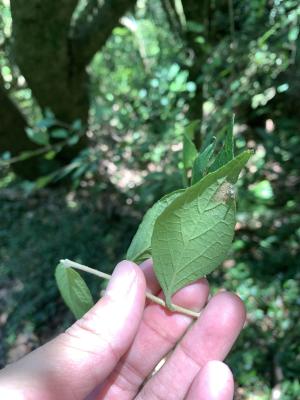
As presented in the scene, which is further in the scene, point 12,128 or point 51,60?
point 12,128

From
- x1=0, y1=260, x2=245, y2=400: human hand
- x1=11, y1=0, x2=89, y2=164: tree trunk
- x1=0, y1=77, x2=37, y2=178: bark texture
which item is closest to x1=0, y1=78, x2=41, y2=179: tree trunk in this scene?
x1=0, y1=77, x2=37, y2=178: bark texture

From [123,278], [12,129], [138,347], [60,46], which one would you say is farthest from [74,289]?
[12,129]

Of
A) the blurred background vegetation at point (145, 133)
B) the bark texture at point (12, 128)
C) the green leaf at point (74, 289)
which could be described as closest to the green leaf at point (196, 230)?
the green leaf at point (74, 289)

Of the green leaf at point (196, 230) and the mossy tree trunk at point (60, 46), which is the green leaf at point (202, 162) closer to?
the green leaf at point (196, 230)

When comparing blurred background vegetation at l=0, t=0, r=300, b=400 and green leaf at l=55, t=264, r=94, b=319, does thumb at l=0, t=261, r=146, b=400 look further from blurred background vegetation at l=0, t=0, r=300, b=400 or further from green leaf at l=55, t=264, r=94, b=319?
blurred background vegetation at l=0, t=0, r=300, b=400

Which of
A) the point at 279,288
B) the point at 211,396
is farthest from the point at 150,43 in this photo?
the point at 211,396

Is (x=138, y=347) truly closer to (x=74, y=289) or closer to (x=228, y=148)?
(x=74, y=289)
